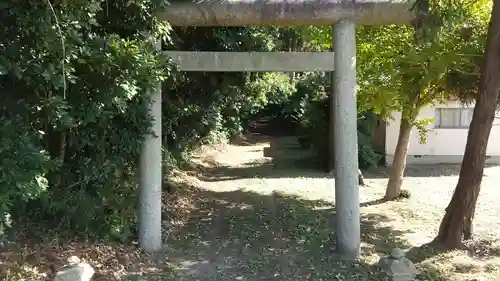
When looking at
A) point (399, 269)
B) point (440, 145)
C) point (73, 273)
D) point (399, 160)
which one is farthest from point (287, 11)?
point (440, 145)

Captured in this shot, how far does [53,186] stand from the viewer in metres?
6.48

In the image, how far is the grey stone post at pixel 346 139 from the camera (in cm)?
691

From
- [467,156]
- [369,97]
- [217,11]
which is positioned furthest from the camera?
[369,97]

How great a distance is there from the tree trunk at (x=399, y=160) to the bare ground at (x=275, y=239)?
1.09 ft

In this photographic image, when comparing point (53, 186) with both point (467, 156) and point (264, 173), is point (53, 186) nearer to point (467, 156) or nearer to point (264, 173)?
point (467, 156)

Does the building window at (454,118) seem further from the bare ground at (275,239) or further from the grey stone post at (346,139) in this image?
Result: the grey stone post at (346,139)

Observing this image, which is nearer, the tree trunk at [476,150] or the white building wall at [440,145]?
the tree trunk at [476,150]

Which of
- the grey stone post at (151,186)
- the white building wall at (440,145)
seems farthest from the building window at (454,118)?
the grey stone post at (151,186)

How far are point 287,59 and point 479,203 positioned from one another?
6.50 meters

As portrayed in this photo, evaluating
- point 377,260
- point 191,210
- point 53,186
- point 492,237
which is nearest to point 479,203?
point 492,237

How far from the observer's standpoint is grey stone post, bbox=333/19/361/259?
691cm

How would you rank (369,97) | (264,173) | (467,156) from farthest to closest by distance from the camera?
1. (264,173)
2. (369,97)
3. (467,156)

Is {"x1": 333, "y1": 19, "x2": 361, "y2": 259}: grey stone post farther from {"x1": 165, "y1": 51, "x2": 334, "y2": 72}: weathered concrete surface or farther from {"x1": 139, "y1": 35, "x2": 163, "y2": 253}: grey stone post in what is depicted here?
{"x1": 139, "y1": 35, "x2": 163, "y2": 253}: grey stone post

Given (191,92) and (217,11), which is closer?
(217,11)
